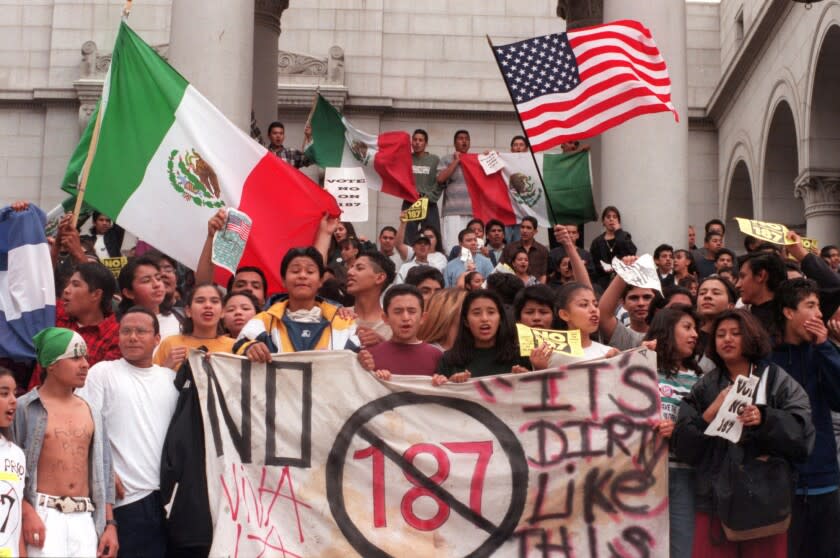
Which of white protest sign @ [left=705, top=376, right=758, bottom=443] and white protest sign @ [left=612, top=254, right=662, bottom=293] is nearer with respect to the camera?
white protest sign @ [left=705, top=376, right=758, bottom=443]

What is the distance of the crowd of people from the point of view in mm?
9250

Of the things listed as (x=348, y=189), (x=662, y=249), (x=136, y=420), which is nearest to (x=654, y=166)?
(x=662, y=249)

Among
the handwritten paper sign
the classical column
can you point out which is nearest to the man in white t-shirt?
the handwritten paper sign

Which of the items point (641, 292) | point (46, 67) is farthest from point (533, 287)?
point (46, 67)

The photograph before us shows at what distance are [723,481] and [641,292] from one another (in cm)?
290

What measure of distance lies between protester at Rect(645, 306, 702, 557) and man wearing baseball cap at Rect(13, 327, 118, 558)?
11.9ft

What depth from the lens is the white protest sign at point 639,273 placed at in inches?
459

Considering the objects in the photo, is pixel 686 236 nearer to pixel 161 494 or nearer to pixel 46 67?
pixel 161 494

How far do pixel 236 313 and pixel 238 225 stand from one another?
1244mm

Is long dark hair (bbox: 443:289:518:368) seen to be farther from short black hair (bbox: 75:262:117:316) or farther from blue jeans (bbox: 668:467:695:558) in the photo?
short black hair (bbox: 75:262:117:316)

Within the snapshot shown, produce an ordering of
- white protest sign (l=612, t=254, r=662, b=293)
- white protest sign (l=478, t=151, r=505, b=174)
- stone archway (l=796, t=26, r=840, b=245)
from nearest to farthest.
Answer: white protest sign (l=612, t=254, r=662, b=293)
white protest sign (l=478, t=151, r=505, b=174)
stone archway (l=796, t=26, r=840, b=245)

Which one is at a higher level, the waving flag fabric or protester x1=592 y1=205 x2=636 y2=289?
protester x1=592 y1=205 x2=636 y2=289

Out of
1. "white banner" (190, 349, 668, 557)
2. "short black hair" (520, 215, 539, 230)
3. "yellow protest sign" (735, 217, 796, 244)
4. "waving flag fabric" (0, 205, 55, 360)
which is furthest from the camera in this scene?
"short black hair" (520, 215, 539, 230)

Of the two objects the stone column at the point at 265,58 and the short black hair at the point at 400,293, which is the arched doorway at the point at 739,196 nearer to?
the stone column at the point at 265,58
